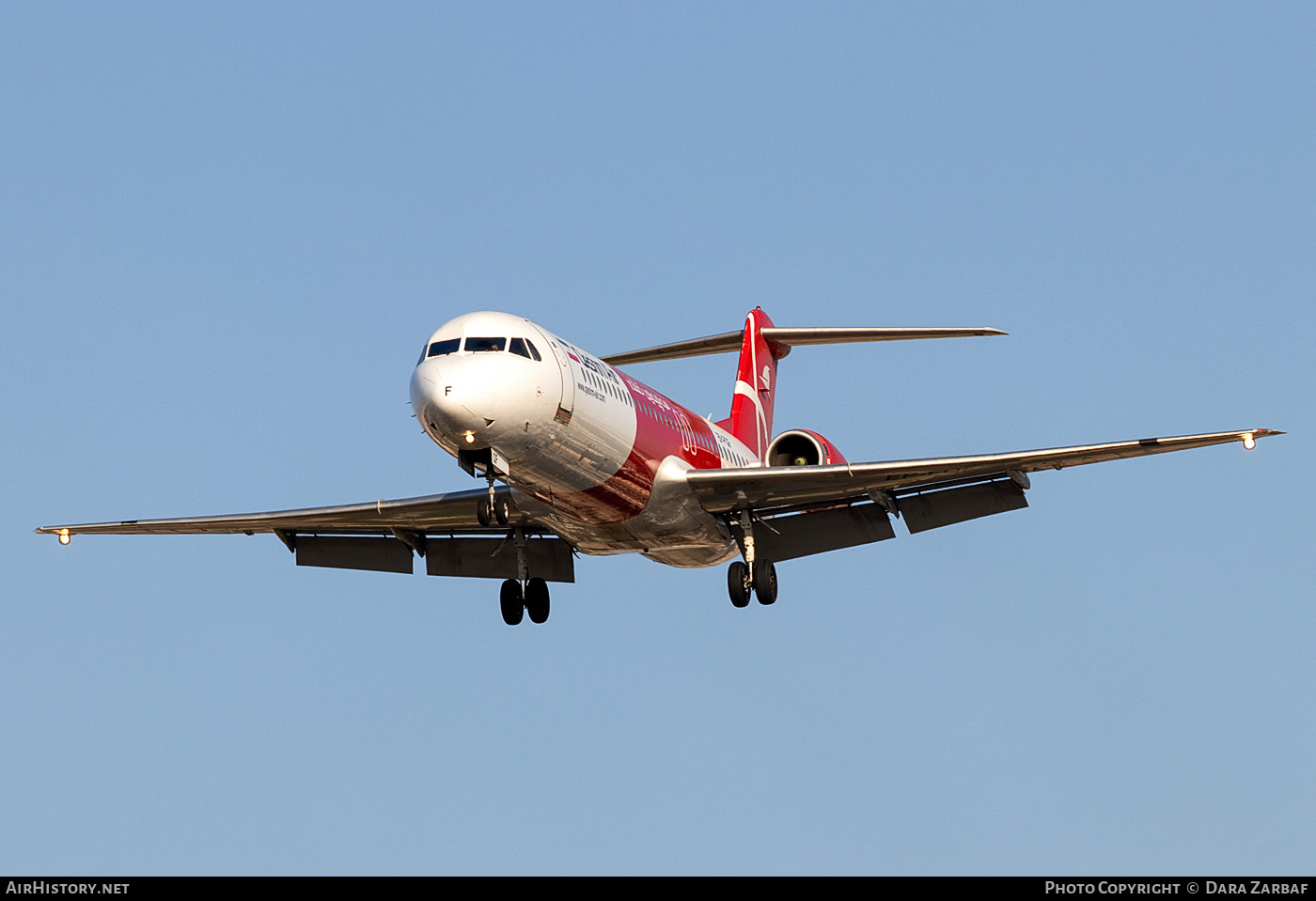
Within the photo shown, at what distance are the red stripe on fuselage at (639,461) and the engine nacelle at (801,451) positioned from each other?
2.95 metres

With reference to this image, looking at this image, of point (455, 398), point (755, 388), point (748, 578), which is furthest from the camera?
point (755, 388)

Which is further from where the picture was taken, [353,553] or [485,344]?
[353,553]

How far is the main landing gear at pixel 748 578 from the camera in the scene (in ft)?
87.9

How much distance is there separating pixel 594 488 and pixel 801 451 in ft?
20.0

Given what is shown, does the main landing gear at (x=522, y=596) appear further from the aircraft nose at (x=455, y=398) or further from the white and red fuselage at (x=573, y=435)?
the aircraft nose at (x=455, y=398)

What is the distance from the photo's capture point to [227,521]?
1121 inches

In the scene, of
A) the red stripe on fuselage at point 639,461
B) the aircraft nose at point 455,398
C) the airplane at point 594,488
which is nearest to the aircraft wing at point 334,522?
the airplane at point 594,488

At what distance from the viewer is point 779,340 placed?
34.5m

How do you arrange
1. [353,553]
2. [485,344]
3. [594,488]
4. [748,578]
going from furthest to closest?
[353,553], [748,578], [594,488], [485,344]

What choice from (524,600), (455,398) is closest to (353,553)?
(524,600)

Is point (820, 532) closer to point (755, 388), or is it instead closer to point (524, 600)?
point (524, 600)

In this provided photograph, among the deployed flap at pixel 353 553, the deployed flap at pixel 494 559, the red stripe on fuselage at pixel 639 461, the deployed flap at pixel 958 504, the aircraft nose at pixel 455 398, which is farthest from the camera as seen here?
the deployed flap at pixel 353 553
